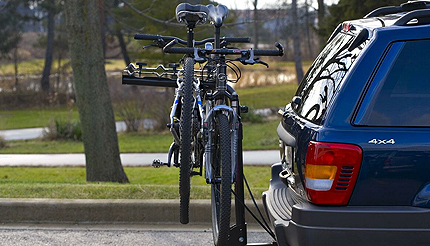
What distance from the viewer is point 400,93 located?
352cm

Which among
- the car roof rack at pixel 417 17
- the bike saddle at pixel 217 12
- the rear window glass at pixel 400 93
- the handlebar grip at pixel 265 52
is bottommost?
the rear window glass at pixel 400 93

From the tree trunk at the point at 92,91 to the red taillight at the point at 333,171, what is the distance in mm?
6664

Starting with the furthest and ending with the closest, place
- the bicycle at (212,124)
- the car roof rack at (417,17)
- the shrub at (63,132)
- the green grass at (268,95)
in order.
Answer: the green grass at (268,95) → the shrub at (63,132) → the bicycle at (212,124) → the car roof rack at (417,17)

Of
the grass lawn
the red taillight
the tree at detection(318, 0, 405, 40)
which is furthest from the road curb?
the grass lawn

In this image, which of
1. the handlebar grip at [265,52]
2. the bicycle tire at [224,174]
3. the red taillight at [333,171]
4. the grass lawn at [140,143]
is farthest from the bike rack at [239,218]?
the grass lawn at [140,143]

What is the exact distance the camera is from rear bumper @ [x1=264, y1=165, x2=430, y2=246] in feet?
11.4

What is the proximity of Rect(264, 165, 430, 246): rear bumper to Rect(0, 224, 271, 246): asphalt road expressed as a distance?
6.81ft

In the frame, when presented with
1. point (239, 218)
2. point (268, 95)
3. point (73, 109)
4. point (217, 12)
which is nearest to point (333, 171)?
point (239, 218)

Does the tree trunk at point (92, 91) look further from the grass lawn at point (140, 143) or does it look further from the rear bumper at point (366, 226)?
the rear bumper at point (366, 226)

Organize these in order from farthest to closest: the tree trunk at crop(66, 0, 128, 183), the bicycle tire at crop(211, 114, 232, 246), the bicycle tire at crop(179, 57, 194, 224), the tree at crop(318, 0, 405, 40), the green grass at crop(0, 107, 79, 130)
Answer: the green grass at crop(0, 107, 79, 130) < the tree at crop(318, 0, 405, 40) < the tree trunk at crop(66, 0, 128, 183) < the bicycle tire at crop(179, 57, 194, 224) < the bicycle tire at crop(211, 114, 232, 246)

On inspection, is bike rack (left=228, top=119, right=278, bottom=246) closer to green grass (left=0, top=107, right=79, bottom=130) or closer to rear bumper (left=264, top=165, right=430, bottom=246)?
rear bumper (left=264, top=165, right=430, bottom=246)

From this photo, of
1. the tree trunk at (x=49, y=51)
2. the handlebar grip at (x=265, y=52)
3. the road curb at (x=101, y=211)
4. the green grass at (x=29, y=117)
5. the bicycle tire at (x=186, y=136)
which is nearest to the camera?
the bicycle tire at (x=186, y=136)

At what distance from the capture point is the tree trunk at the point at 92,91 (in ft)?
31.3

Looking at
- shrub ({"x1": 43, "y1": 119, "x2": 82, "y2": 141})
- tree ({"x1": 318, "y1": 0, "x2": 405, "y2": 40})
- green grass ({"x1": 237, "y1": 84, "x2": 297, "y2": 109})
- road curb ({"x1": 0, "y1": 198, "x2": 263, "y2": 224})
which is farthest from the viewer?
green grass ({"x1": 237, "y1": 84, "x2": 297, "y2": 109})
